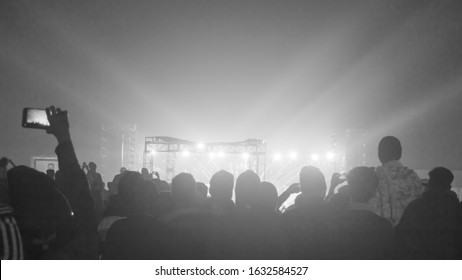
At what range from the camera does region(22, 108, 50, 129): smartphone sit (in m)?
2.83

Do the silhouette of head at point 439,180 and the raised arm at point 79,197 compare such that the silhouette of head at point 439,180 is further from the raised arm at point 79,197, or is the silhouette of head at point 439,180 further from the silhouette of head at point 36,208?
the silhouette of head at point 36,208

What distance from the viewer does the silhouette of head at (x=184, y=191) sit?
12.9ft

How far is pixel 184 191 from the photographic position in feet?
12.9

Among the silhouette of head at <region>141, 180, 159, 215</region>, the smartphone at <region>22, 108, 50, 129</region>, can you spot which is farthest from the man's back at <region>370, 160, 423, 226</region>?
the smartphone at <region>22, 108, 50, 129</region>

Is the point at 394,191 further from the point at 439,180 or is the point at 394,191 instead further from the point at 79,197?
the point at 79,197

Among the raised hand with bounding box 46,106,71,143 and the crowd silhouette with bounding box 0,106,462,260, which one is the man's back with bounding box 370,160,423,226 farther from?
the raised hand with bounding box 46,106,71,143

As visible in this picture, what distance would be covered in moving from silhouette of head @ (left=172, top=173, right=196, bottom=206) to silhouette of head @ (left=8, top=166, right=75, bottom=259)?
5.92ft

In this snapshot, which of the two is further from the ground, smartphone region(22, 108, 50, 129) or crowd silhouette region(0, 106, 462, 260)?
smartphone region(22, 108, 50, 129)

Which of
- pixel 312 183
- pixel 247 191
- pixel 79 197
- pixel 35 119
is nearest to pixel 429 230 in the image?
pixel 312 183

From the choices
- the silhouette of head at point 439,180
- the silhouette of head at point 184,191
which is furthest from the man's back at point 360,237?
the silhouette of head at point 439,180

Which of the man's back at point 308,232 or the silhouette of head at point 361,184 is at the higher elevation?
the silhouette of head at point 361,184
